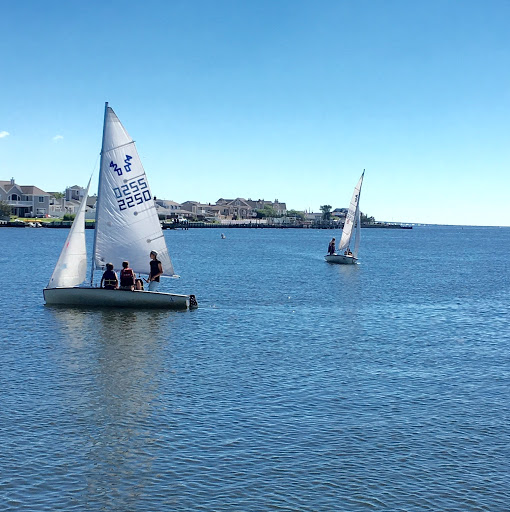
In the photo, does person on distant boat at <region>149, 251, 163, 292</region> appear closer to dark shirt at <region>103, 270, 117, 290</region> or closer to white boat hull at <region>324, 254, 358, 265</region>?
dark shirt at <region>103, 270, 117, 290</region>

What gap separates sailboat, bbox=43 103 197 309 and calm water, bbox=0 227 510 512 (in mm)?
951

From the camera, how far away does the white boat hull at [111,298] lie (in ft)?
122

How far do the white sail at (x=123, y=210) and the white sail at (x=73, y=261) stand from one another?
83 cm

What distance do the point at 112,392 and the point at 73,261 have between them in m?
16.8

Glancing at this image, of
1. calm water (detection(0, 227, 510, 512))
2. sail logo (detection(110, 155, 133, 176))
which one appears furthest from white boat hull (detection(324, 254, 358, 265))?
sail logo (detection(110, 155, 133, 176))

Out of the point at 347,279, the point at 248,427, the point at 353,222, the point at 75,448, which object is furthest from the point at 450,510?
the point at 353,222

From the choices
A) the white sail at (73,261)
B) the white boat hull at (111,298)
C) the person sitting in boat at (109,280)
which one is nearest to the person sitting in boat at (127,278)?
the person sitting in boat at (109,280)

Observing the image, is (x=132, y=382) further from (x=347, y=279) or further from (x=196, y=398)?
(x=347, y=279)

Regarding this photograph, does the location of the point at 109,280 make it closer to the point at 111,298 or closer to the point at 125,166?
the point at 111,298

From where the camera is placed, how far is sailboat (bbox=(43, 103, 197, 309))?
3738 centimetres

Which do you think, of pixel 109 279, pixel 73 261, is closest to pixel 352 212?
pixel 109 279

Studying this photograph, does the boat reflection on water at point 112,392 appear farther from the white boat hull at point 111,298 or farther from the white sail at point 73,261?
the white sail at point 73,261

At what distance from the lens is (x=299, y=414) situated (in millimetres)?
20062

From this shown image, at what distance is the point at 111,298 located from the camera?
37.2m
